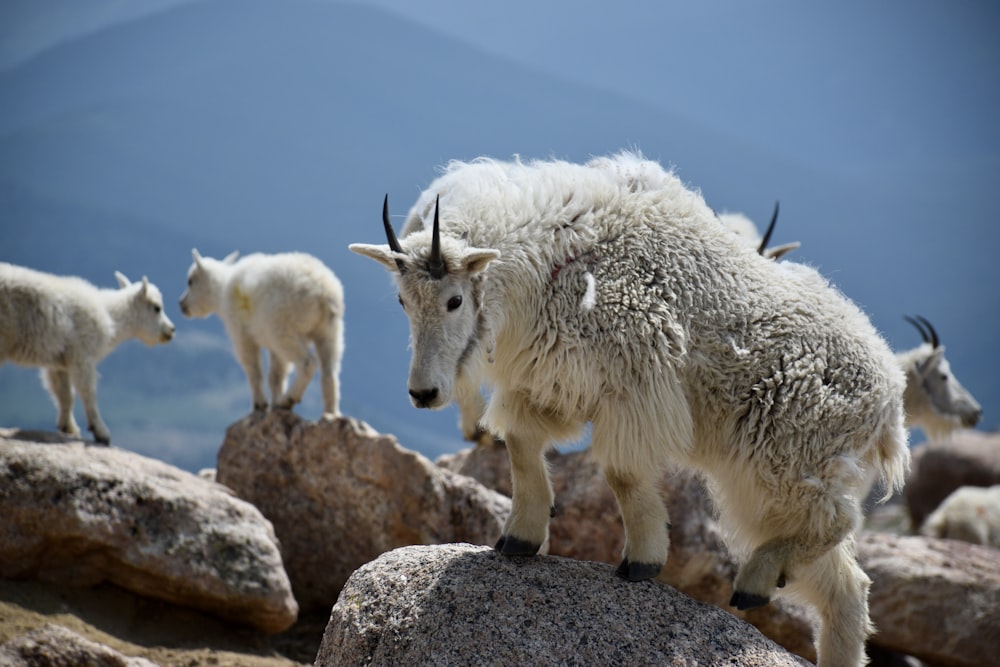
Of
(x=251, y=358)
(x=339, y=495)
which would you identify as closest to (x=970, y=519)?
(x=339, y=495)

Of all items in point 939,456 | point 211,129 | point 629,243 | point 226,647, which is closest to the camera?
point 629,243

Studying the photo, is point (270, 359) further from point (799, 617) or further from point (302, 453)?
point (799, 617)

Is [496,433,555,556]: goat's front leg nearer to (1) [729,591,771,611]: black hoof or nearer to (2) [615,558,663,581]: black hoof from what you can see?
(2) [615,558,663,581]: black hoof

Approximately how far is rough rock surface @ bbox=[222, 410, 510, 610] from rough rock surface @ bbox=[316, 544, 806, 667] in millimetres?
2958

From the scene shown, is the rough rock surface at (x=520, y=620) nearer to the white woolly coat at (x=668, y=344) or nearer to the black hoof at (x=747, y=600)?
the black hoof at (x=747, y=600)

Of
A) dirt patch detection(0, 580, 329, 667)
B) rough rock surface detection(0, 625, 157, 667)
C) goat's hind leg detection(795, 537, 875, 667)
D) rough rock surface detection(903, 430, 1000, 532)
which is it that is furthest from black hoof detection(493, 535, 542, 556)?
rough rock surface detection(903, 430, 1000, 532)

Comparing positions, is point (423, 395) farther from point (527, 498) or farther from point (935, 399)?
point (935, 399)

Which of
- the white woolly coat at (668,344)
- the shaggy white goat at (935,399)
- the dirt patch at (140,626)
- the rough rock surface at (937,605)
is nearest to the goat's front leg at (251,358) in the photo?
the dirt patch at (140,626)

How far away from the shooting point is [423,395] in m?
3.79

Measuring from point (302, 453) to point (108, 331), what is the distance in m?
2.10

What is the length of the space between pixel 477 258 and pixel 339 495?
170 inches

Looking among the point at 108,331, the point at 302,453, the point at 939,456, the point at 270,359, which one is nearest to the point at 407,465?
the point at 302,453

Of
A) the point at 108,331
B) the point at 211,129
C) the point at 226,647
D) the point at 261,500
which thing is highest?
the point at 211,129

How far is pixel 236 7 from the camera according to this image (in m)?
48.4
